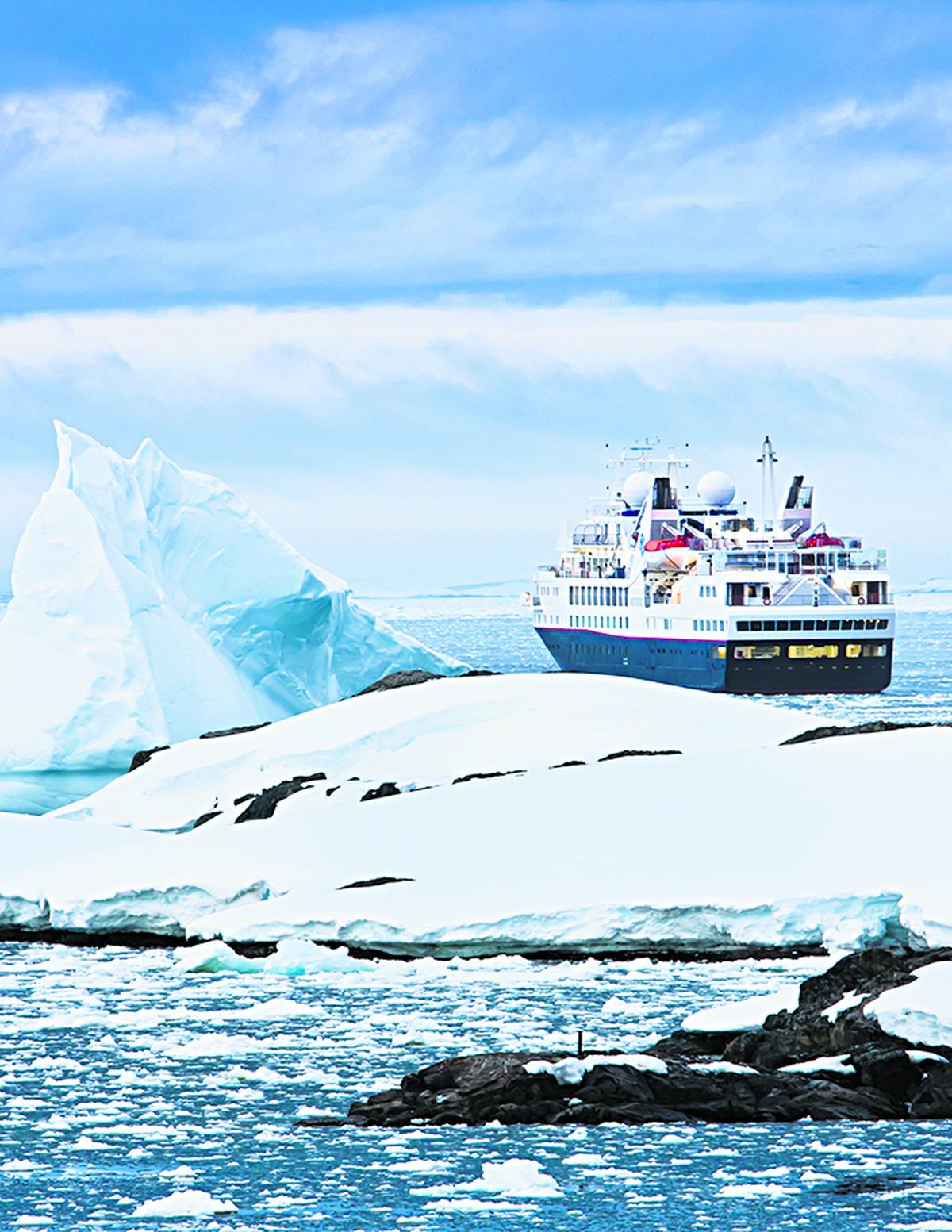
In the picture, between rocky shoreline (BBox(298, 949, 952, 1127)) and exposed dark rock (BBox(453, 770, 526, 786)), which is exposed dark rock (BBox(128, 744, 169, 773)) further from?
rocky shoreline (BBox(298, 949, 952, 1127))

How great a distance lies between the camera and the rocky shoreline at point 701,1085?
10.9 meters

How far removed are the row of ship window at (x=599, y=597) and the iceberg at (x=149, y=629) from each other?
20612mm

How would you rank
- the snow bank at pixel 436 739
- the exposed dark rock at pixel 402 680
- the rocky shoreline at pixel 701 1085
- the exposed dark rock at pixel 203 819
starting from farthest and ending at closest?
the exposed dark rock at pixel 402 680 < the snow bank at pixel 436 739 < the exposed dark rock at pixel 203 819 < the rocky shoreline at pixel 701 1085

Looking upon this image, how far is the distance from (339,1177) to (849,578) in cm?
4979

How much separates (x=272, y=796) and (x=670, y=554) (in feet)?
123

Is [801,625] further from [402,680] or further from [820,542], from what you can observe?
[402,680]

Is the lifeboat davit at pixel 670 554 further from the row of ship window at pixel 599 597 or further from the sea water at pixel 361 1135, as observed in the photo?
the sea water at pixel 361 1135

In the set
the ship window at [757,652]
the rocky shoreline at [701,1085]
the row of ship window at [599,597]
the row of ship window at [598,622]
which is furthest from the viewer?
the row of ship window at [599,597]

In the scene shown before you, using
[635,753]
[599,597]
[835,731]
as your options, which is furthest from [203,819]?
[599,597]

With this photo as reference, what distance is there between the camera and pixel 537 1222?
8961 mm

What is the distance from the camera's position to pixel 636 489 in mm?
66188

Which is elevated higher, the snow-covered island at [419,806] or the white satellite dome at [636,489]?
the white satellite dome at [636,489]

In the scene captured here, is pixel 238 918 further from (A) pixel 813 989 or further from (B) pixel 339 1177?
(B) pixel 339 1177

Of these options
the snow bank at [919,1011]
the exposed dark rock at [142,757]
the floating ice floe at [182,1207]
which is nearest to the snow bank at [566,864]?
the snow bank at [919,1011]
